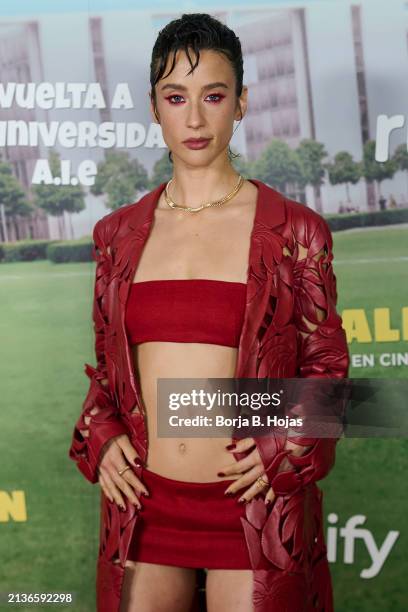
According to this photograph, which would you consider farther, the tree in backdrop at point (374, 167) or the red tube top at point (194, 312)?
the tree in backdrop at point (374, 167)

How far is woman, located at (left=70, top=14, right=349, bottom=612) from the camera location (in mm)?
1775

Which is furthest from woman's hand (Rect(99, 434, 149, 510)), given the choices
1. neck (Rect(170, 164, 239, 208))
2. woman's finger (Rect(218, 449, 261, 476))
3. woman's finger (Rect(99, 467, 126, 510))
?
neck (Rect(170, 164, 239, 208))

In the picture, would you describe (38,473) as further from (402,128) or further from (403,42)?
(403,42)

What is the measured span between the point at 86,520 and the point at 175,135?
1.40m

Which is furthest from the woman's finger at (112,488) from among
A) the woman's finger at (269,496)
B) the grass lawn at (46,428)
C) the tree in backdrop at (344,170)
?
the tree in backdrop at (344,170)

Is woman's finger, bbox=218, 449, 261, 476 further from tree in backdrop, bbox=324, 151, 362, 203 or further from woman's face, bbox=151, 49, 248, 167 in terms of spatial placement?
tree in backdrop, bbox=324, 151, 362, 203

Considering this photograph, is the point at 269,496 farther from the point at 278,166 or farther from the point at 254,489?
the point at 278,166

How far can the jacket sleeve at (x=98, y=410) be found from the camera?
1859mm

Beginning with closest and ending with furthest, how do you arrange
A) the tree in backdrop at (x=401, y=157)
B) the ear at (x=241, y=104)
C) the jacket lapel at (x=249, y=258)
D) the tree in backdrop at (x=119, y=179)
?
the jacket lapel at (x=249, y=258), the ear at (x=241, y=104), the tree in backdrop at (x=401, y=157), the tree in backdrop at (x=119, y=179)

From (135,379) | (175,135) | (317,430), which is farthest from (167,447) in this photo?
(175,135)

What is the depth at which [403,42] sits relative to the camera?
257 cm

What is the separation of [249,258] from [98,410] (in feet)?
1.45

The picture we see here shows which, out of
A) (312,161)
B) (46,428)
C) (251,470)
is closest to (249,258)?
(251,470)

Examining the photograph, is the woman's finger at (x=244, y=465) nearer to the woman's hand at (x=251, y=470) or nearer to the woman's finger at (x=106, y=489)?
the woman's hand at (x=251, y=470)
